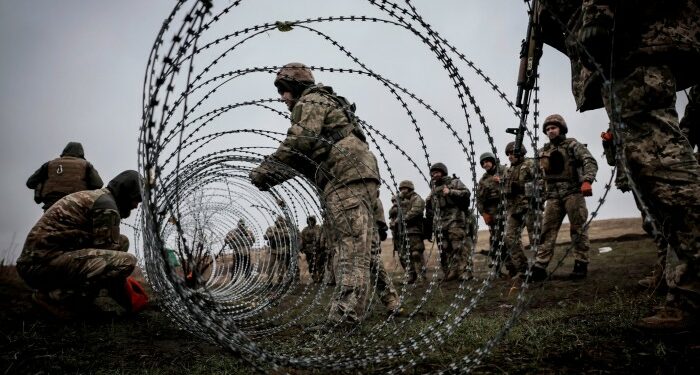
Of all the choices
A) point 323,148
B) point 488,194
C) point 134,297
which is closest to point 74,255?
point 134,297

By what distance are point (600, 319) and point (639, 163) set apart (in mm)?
1229

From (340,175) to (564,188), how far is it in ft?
13.3

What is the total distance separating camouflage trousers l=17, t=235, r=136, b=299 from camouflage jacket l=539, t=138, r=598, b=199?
230 inches

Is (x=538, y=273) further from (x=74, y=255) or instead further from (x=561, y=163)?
(x=74, y=255)

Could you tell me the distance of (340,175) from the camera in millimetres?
3635

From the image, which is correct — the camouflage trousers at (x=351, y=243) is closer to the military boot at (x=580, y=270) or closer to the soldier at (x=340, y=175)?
the soldier at (x=340, y=175)

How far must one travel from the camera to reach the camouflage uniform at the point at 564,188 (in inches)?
226

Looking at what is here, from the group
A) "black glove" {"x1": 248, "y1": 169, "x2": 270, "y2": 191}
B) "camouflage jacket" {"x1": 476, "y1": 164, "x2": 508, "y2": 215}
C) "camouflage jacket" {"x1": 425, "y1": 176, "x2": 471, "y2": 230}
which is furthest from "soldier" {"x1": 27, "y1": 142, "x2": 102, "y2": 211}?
"camouflage jacket" {"x1": 476, "y1": 164, "x2": 508, "y2": 215}

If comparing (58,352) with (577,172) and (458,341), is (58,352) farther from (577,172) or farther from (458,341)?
(577,172)

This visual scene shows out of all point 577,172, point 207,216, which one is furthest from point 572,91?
point 207,216

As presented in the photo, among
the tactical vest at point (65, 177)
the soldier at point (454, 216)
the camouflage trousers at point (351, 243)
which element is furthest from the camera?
the soldier at point (454, 216)

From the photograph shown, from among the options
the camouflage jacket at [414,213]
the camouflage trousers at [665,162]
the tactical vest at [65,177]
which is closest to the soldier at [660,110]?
the camouflage trousers at [665,162]

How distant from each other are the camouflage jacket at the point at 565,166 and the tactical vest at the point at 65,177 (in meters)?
7.17

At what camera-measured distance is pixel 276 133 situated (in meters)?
3.18
